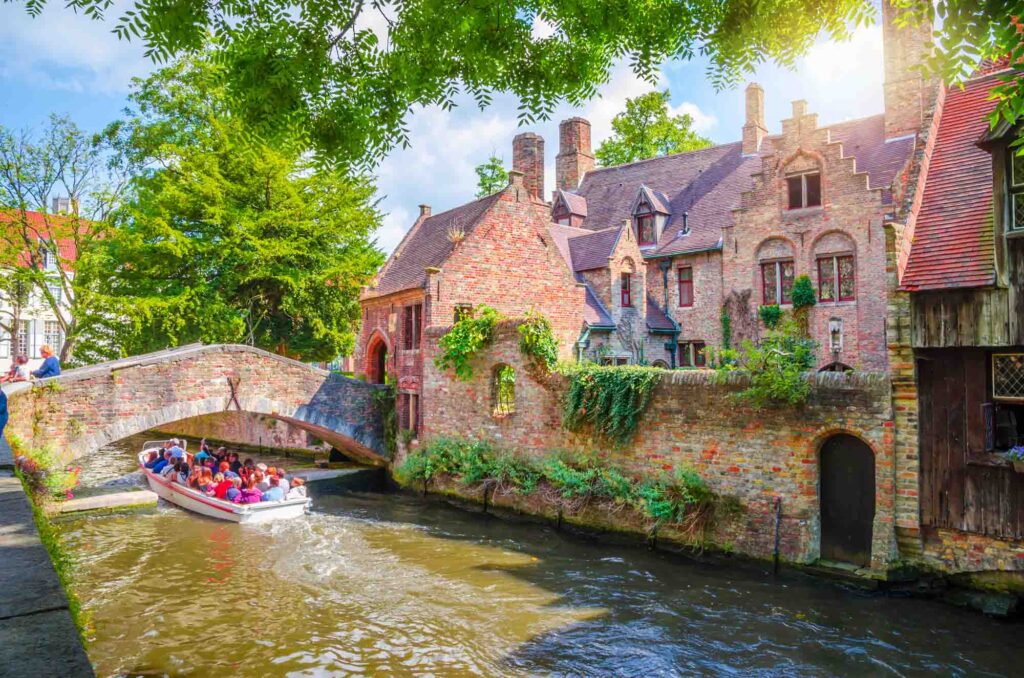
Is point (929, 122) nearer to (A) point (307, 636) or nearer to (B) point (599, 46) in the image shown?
(B) point (599, 46)

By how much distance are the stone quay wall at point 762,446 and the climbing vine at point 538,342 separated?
2.27 feet

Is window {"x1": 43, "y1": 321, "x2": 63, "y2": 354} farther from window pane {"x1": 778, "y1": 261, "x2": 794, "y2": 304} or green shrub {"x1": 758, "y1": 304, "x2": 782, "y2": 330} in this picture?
window pane {"x1": 778, "y1": 261, "x2": 794, "y2": 304}

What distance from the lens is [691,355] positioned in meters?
22.9

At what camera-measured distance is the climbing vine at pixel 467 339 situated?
1609 cm

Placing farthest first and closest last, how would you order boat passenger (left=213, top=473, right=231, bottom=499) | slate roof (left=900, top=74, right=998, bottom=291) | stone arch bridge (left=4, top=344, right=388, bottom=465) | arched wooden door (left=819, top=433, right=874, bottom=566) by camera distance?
1. boat passenger (left=213, top=473, right=231, bottom=499)
2. stone arch bridge (left=4, top=344, right=388, bottom=465)
3. arched wooden door (left=819, top=433, right=874, bottom=566)
4. slate roof (left=900, top=74, right=998, bottom=291)

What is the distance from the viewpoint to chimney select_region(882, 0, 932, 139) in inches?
782

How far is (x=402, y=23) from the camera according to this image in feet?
14.3

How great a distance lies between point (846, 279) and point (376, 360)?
47.5 ft

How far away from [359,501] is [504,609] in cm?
808

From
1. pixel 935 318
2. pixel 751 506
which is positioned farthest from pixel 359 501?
pixel 935 318

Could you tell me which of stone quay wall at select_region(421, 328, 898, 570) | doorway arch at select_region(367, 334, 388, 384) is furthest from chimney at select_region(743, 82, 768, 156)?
stone quay wall at select_region(421, 328, 898, 570)

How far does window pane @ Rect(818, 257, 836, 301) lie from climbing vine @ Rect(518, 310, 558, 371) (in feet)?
31.2

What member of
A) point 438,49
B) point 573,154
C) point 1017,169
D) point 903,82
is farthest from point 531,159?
point 438,49

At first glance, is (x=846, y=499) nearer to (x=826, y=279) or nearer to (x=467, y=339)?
(x=467, y=339)
